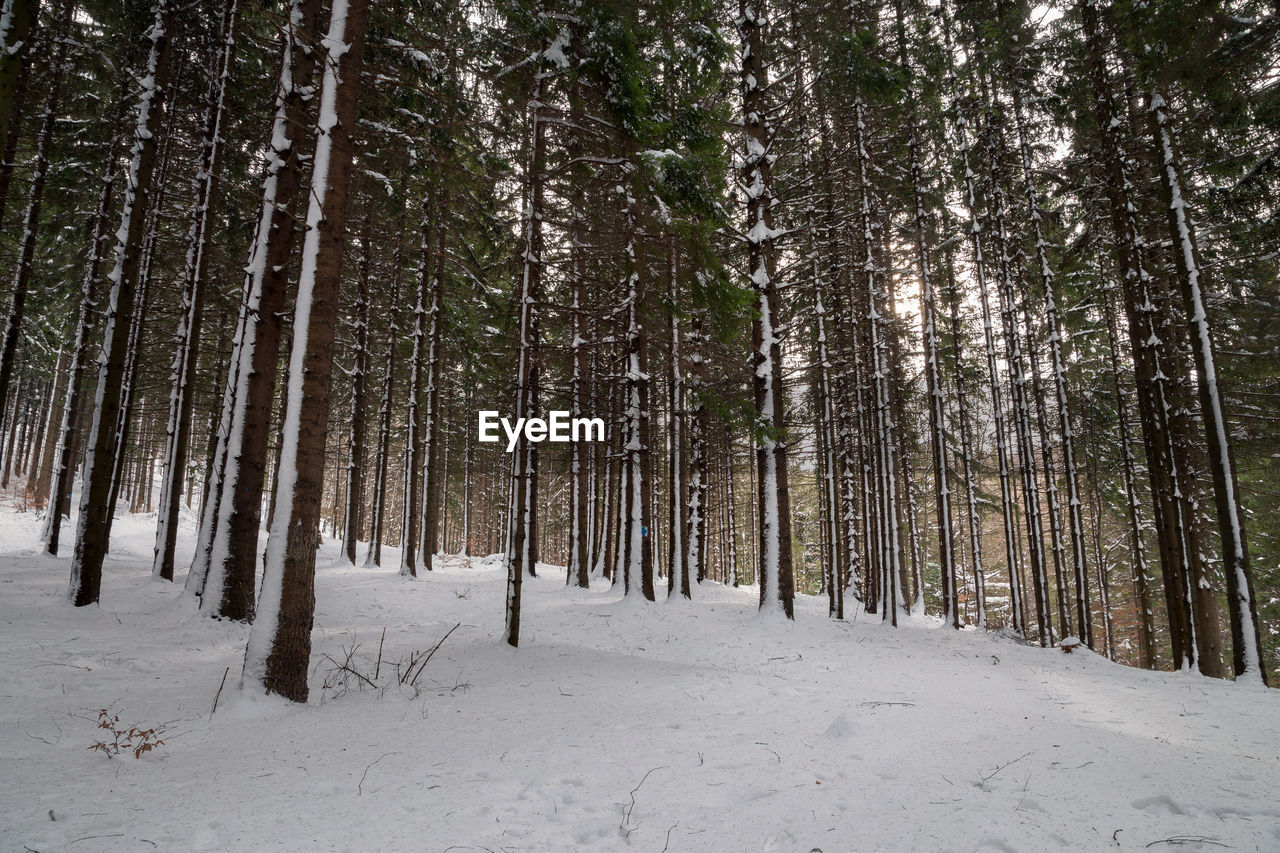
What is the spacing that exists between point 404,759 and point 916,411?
69.8 feet

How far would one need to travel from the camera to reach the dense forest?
826cm

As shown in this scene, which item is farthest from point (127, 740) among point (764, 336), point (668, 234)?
point (764, 336)

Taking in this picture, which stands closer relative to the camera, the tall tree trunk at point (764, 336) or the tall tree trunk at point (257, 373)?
the tall tree trunk at point (257, 373)

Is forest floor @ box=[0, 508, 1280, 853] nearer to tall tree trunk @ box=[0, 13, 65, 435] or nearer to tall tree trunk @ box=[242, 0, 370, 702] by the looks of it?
tall tree trunk @ box=[242, 0, 370, 702]

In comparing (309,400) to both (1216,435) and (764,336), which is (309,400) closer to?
(764,336)

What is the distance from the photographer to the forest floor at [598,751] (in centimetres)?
334

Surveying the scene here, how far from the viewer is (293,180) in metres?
8.95

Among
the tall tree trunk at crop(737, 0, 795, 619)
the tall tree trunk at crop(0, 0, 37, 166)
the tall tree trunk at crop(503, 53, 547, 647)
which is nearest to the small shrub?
the tall tree trunk at crop(503, 53, 547, 647)

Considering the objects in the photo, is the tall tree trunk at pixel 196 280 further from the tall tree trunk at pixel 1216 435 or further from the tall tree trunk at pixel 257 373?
the tall tree trunk at pixel 1216 435

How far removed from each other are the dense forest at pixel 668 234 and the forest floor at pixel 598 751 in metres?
1.09

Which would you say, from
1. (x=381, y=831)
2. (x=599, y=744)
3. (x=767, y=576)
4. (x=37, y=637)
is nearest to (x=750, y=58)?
(x=767, y=576)

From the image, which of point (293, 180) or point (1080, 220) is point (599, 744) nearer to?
point (293, 180)

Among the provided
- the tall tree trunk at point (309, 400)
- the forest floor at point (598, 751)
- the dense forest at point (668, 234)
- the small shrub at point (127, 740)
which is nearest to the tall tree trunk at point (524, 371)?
the dense forest at point (668, 234)

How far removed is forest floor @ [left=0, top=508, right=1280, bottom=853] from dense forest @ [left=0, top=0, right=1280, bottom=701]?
109 centimetres
